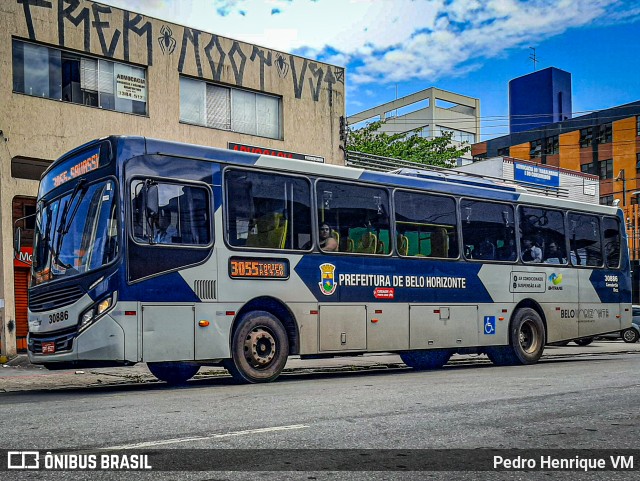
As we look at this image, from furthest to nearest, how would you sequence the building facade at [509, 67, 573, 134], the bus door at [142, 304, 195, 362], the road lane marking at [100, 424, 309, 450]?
1. the building facade at [509, 67, 573, 134]
2. the bus door at [142, 304, 195, 362]
3. the road lane marking at [100, 424, 309, 450]

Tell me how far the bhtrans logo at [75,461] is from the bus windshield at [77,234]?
4869 mm

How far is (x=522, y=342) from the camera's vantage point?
16.2 meters

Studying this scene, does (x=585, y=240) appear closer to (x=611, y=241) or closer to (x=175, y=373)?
(x=611, y=241)

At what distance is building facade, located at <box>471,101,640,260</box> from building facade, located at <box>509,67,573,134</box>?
3.87m

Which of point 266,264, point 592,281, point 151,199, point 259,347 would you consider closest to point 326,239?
point 266,264

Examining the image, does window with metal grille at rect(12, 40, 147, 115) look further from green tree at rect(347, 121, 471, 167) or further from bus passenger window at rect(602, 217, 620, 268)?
green tree at rect(347, 121, 471, 167)

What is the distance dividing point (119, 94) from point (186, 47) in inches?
105

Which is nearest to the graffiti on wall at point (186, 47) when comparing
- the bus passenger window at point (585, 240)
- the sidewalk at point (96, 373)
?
the sidewalk at point (96, 373)

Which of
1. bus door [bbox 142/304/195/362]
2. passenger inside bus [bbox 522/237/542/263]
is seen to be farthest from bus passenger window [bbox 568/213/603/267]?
bus door [bbox 142/304/195/362]

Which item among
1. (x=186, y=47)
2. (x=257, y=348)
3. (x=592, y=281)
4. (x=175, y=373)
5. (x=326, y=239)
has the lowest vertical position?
(x=175, y=373)

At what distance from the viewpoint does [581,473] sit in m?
5.17

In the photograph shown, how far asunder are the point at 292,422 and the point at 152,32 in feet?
55.6

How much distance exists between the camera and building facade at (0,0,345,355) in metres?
18.9

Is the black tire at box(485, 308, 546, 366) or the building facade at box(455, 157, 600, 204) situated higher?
the building facade at box(455, 157, 600, 204)
